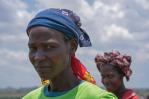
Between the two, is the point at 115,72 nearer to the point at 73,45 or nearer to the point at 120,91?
the point at 120,91

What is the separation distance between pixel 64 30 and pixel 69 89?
47 centimetres

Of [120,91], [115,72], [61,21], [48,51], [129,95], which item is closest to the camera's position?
[48,51]

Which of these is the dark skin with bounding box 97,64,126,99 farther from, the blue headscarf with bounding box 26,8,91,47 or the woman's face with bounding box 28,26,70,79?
the woman's face with bounding box 28,26,70,79

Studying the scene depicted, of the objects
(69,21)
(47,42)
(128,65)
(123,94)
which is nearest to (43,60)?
(47,42)

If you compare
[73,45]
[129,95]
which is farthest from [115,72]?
[73,45]

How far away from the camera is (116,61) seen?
27.0 ft

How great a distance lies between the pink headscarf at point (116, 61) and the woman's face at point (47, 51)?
4.12 meters

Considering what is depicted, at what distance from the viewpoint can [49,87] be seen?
4.34 m

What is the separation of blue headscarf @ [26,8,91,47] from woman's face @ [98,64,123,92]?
12.0 feet

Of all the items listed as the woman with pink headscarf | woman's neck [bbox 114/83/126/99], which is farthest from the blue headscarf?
woman's neck [bbox 114/83/126/99]

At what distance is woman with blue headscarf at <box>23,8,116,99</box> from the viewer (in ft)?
13.0

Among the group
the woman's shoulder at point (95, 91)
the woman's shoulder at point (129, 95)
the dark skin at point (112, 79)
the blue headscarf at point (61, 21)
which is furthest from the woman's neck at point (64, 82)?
the dark skin at point (112, 79)

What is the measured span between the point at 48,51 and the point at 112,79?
162 inches

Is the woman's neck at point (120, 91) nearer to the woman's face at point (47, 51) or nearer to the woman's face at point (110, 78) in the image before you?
the woman's face at point (110, 78)
